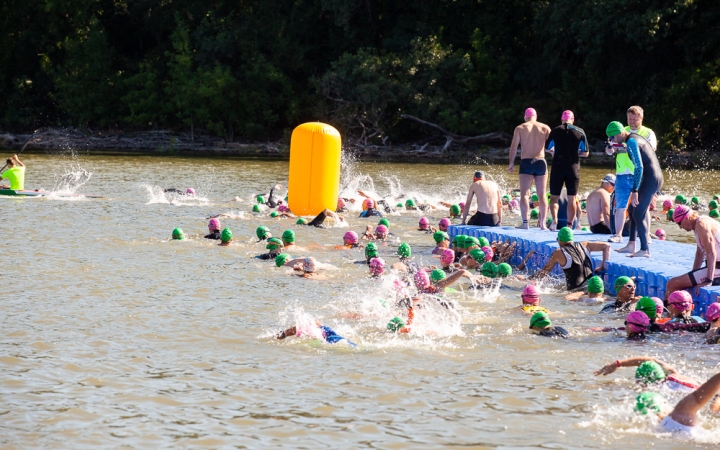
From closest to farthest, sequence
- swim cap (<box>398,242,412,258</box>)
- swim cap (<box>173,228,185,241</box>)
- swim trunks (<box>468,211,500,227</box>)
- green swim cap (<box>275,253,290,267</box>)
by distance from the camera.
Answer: green swim cap (<box>275,253,290,267</box>) < swim cap (<box>398,242,412,258</box>) < swim trunks (<box>468,211,500,227</box>) < swim cap (<box>173,228,185,241</box>)

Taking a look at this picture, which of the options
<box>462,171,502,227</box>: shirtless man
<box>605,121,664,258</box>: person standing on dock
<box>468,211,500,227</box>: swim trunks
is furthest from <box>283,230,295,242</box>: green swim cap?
<box>605,121,664,258</box>: person standing on dock

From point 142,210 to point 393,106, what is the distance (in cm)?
2240

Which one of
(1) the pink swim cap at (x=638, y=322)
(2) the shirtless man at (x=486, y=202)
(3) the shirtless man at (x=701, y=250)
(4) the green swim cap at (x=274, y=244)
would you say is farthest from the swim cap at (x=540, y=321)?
(2) the shirtless man at (x=486, y=202)

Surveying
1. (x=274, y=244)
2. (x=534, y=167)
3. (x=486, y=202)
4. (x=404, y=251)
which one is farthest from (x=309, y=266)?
(x=486, y=202)

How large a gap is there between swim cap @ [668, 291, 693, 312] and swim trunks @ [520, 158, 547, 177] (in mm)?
5070

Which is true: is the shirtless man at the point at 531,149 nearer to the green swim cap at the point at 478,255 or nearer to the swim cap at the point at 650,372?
the green swim cap at the point at 478,255

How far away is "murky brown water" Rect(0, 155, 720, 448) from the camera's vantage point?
643cm

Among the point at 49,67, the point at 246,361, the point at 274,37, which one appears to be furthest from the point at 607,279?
the point at 49,67

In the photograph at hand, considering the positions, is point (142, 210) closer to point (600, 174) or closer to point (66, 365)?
point (66, 365)

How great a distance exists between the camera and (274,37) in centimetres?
4384

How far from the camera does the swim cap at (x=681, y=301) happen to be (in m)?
9.17

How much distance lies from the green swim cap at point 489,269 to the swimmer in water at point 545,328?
10.2 ft

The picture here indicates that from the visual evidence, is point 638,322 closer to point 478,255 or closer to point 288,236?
point 478,255

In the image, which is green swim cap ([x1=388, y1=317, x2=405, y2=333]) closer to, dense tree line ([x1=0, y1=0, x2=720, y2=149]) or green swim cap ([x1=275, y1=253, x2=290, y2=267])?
green swim cap ([x1=275, y1=253, x2=290, y2=267])
